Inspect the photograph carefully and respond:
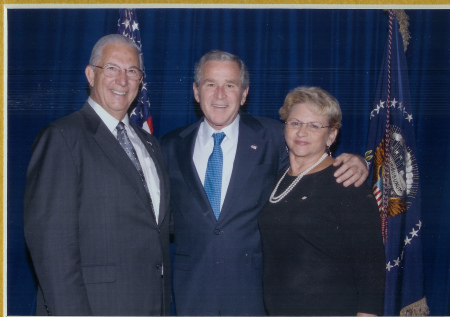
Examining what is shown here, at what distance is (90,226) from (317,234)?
2.97 feet

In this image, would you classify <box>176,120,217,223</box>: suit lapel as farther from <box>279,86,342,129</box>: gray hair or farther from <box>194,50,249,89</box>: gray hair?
<box>279,86,342,129</box>: gray hair

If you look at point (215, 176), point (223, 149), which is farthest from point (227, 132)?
point (215, 176)

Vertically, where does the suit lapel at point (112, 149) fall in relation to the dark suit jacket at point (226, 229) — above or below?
above

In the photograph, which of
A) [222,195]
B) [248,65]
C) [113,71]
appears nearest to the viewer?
[113,71]

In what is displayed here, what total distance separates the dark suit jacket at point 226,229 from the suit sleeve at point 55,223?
48 cm

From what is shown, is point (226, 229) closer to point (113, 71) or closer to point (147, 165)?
point (147, 165)

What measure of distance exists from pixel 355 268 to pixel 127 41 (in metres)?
1.32

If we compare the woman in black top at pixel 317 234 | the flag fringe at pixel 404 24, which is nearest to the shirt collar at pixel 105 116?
the woman in black top at pixel 317 234

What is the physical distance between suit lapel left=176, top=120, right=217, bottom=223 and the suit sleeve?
1.65 feet

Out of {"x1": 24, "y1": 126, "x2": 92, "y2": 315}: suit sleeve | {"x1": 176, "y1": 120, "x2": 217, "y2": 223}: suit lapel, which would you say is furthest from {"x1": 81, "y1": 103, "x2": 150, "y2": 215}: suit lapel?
{"x1": 176, "y1": 120, "x2": 217, "y2": 223}: suit lapel

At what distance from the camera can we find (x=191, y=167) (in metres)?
1.95

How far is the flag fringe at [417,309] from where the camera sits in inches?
92.2

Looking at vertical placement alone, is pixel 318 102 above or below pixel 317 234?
above

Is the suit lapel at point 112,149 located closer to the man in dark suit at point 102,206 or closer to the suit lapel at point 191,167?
the man in dark suit at point 102,206
